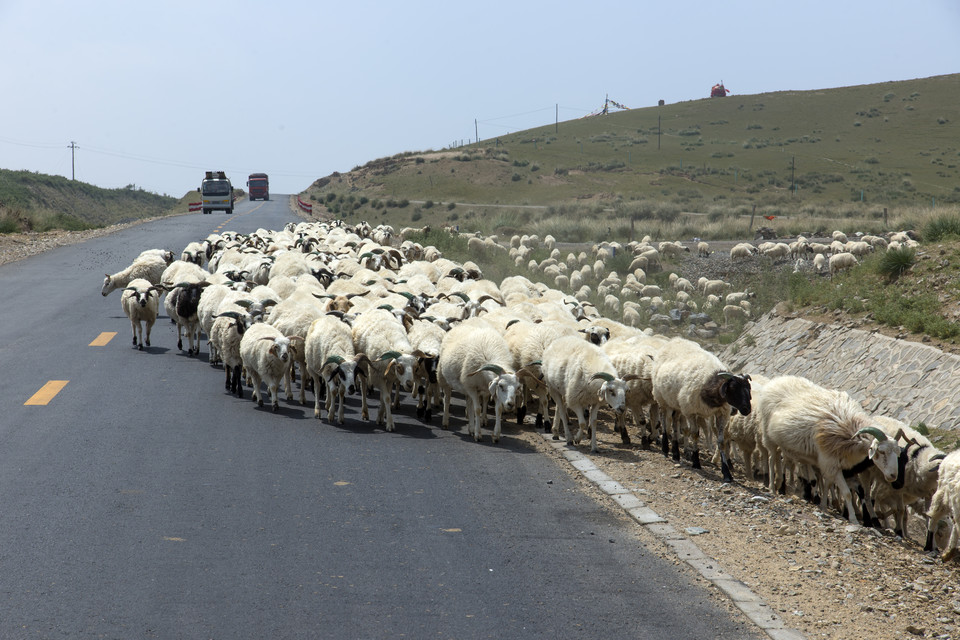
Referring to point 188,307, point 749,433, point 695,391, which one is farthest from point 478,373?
point 188,307

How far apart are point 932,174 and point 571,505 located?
275 feet

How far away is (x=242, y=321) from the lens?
533 inches

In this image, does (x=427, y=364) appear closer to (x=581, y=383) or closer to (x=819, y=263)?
(x=581, y=383)

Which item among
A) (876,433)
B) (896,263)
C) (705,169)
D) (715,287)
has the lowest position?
(876,433)

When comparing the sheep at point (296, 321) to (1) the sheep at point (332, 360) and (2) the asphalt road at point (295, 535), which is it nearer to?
(1) the sheep at point (332, 360)

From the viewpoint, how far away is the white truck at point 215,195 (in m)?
62.2

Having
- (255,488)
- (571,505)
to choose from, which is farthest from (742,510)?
(255,488)

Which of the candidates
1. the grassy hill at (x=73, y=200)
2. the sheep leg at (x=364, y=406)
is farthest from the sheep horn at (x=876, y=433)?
the grassy hill at (x=73, y=200)

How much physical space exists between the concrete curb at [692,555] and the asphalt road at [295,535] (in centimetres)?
18

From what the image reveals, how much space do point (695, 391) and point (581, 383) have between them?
1456mm

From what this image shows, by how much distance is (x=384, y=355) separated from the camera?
11633 millimetres

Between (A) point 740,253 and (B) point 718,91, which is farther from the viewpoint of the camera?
(B) point 718,91

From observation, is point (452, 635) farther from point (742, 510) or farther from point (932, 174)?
point (932, 174)

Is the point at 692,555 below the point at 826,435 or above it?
below
